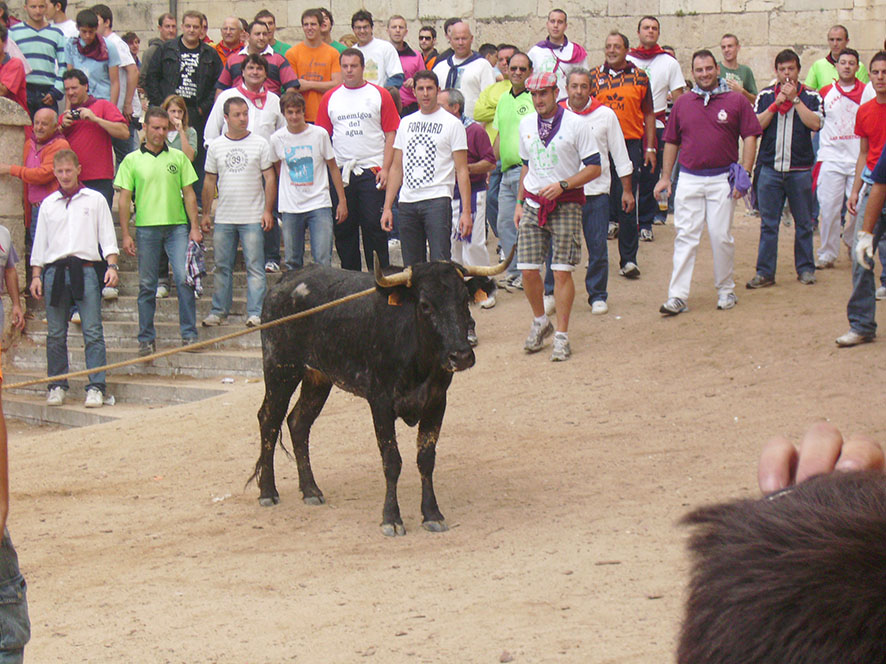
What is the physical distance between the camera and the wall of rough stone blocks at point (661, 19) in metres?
15.0

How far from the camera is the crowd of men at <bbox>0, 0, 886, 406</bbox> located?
998 centimetres

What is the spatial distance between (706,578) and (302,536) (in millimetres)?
5604

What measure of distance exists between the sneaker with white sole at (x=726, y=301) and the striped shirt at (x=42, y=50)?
7.71 meters

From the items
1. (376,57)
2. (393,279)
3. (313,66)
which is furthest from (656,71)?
(393,279)

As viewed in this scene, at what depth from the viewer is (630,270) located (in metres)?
11.8

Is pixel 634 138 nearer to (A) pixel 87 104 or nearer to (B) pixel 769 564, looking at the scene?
(A) pixel 87 104

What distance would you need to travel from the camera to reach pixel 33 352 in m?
11.9

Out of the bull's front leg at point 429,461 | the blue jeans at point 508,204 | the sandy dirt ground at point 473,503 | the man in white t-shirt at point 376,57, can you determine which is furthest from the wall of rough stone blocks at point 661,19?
the bull's front leg at point 429,461

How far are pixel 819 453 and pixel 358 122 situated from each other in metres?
10.0

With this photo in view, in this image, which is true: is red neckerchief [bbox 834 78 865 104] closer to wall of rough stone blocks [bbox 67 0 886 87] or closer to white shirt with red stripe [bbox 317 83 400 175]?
wall of rough stone blocks [bbox 67 0 886 87]

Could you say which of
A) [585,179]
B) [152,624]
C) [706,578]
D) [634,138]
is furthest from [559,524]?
Result: [634,138]

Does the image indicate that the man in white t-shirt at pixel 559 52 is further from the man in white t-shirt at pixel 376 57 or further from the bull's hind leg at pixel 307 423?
the bull's hind leg at pixel 307 423

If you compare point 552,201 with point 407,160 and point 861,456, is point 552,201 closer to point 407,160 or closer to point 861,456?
point 407,160

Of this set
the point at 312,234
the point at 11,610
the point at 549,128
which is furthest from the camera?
the point at 312,234
